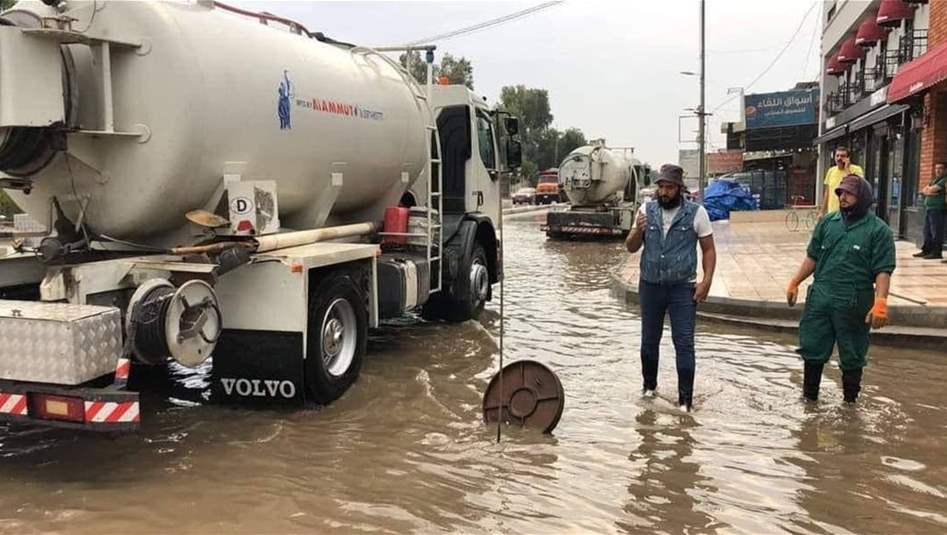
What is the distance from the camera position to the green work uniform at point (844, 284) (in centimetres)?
588

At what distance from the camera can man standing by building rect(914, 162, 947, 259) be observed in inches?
481

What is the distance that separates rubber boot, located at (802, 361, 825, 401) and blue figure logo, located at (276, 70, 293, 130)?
440 centimetres

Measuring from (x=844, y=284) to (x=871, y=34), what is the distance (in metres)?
20.1

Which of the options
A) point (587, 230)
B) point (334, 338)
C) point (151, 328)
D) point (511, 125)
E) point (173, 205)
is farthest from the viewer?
point (587, 230)

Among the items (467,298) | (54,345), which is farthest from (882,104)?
(54,345)

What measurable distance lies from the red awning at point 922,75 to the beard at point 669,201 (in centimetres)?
793

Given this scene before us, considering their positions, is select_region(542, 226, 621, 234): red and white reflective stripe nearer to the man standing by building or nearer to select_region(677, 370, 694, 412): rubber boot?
the man standing by building

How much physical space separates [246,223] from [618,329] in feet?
A: 16.8

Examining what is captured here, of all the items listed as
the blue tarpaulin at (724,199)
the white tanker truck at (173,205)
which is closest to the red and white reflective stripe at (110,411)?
the white tanker truck at (173,205)

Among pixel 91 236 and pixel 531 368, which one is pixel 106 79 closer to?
pixel 91 236

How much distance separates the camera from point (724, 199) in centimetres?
3344

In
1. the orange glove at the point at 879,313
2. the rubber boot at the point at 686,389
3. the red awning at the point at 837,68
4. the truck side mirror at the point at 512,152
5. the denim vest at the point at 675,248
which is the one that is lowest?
the rubber boot at the point at 686,389

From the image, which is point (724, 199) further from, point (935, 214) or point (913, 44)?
point (935, 214)

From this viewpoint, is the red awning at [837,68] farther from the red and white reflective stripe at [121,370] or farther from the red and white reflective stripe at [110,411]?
the red and white reflective stripe at [110,411]
